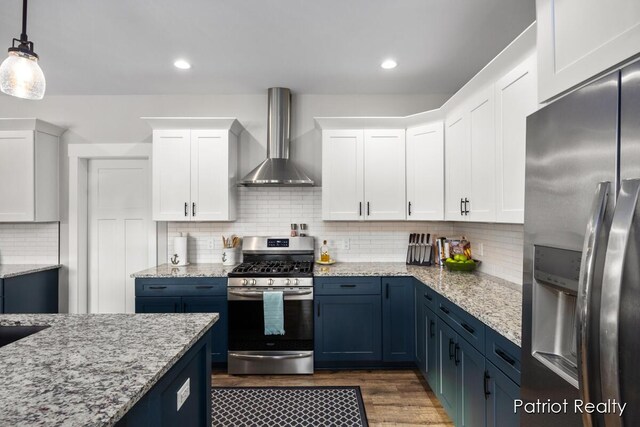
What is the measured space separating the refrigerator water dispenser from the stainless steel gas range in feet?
7.03

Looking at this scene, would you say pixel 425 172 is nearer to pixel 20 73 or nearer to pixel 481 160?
pixel 481 160

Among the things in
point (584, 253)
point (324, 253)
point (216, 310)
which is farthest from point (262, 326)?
point (584, 253)

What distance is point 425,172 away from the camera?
3283 mm

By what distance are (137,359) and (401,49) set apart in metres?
2.71

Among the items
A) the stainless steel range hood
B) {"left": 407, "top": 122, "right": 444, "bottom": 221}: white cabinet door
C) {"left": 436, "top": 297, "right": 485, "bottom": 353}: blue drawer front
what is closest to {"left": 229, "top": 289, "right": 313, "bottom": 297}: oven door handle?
the stainless steel range hood

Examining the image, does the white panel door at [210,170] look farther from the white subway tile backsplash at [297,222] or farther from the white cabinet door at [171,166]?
the white subway tile backsplash at [297,222]

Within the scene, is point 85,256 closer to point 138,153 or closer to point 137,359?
point 138,153

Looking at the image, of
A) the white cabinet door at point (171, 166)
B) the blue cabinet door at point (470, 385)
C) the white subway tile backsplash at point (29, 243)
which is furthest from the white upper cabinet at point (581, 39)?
the white subway tile backsplash at point (29, 243)

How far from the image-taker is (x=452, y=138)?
2.99m

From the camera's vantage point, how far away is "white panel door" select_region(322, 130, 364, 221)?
11.1ft

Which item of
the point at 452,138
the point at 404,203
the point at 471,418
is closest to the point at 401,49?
the point at 452,138

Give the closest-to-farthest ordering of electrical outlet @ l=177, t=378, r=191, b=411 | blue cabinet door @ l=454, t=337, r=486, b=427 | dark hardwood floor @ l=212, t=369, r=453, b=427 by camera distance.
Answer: electrical outlet @ l=177, t=378, r=191, b=411
blue cabinet door @ l=454, t=337, r=486, b=427
dark hardwood floor @ l=212, t=369, r=453, b=427

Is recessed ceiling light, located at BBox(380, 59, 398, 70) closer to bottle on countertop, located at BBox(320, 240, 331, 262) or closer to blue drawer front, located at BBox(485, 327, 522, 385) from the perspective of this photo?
bottle on countertop, located at BBox(320, 240, 331, 262)

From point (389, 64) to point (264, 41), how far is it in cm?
112
